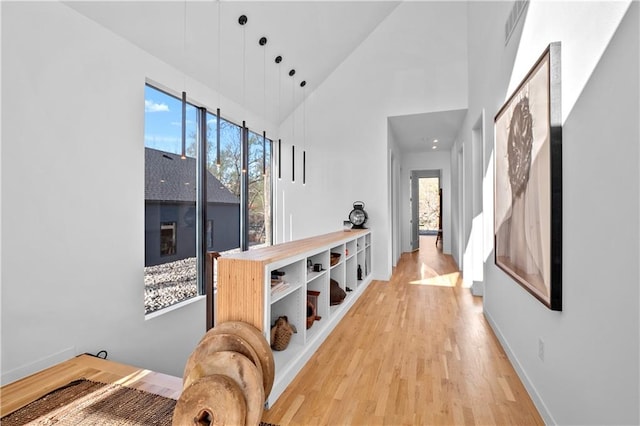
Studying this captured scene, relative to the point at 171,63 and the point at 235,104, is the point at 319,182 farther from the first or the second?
the point at 171,63

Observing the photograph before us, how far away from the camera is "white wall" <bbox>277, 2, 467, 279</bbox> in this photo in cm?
512

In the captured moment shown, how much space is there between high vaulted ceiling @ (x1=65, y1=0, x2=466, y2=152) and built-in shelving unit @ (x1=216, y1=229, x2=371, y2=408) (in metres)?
2.37

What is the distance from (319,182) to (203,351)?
4.35m

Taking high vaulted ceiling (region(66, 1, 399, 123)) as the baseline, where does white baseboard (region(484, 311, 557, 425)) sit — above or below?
below

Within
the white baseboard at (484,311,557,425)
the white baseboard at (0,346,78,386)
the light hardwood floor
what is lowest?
the light hardwood floor

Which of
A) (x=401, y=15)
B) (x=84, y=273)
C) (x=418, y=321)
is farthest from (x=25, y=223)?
(x=401, y=15)

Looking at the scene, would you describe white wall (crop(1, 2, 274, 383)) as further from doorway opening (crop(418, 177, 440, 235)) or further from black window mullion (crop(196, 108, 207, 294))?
doorway opening (crop(418, 177, 440, 235))

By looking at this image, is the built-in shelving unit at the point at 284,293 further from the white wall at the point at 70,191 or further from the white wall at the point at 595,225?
the white wall at the point at 595,225

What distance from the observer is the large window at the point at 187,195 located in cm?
338

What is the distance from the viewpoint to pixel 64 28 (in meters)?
2.43

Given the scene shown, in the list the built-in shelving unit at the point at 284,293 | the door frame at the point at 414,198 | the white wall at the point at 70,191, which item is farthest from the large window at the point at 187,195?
the door frame at the point at 414,198

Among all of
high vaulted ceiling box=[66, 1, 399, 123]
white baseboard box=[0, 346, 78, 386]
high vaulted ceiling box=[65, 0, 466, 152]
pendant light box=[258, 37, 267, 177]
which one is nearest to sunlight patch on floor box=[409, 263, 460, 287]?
high vaulted ceiling box=[65, 0, 466, 152]

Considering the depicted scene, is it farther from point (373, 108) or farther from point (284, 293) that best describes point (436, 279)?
point (284, 293)

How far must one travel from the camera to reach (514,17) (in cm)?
239
